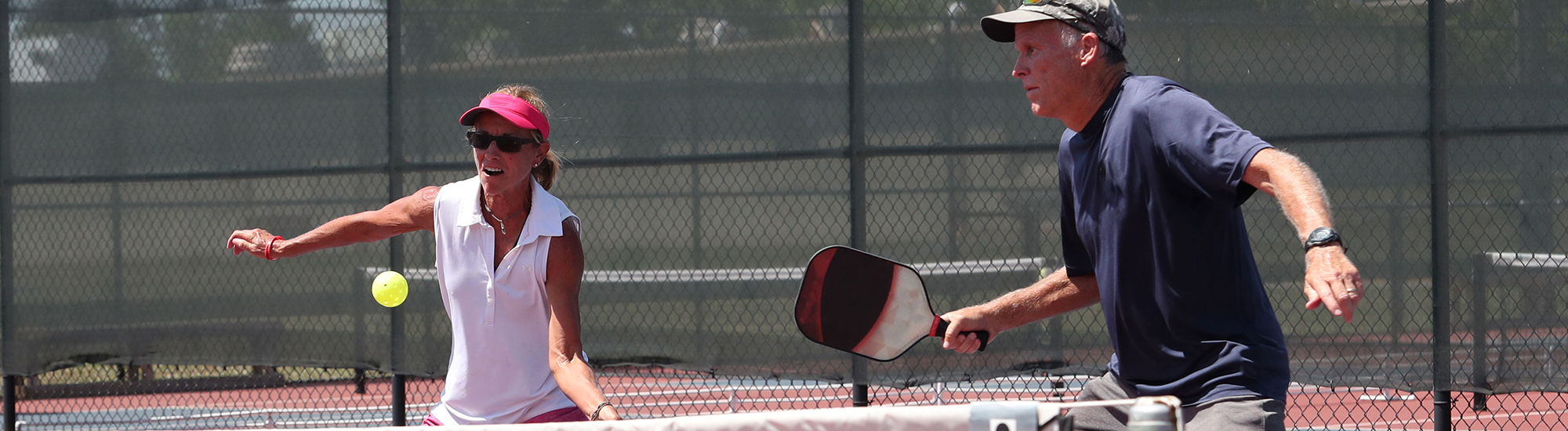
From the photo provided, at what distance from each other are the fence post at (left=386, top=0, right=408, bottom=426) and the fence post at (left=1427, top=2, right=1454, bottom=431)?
4.34 m

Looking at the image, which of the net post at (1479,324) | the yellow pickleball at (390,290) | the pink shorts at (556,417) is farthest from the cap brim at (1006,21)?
the net post at (1479,324)

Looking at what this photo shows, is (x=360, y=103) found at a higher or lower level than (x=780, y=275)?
higher

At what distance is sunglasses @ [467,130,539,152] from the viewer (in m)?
2.94

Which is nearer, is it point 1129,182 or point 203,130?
point 1129,182

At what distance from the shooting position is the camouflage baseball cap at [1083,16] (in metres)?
2.37

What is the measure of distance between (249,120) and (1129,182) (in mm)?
5121

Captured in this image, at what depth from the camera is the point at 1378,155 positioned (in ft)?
15.9

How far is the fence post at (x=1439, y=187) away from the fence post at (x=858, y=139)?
7.06ft

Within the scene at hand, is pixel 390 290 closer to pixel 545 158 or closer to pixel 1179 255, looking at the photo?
pixel 545 158

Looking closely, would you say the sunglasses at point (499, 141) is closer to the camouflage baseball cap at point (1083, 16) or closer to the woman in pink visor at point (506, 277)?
the woman in pink visor at point (506, 277)

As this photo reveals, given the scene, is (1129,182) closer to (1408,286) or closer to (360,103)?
(1408,286)

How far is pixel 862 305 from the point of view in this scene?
8.89 ft

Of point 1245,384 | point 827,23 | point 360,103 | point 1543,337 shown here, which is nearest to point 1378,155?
point 1543,337

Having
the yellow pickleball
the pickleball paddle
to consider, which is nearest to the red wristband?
the yellow pickleball
